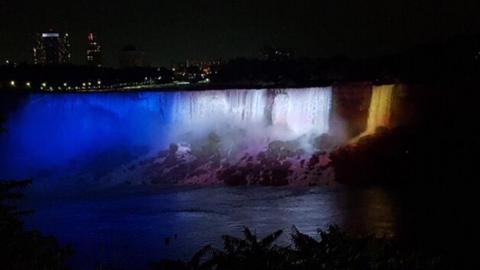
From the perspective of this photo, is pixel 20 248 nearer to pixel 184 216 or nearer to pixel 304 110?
pixel 184 216

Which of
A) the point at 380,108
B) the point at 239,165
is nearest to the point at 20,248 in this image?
the point at 239,165

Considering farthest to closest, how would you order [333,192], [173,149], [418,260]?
[173,149]
[333,192]
[418,260]

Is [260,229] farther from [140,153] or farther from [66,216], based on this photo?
[140,153]

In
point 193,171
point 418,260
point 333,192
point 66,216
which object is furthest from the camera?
point 193,171

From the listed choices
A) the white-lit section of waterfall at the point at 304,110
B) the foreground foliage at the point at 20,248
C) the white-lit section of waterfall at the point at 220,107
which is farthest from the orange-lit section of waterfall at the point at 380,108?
the foreground foliage at the point at 20,248

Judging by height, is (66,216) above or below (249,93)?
below

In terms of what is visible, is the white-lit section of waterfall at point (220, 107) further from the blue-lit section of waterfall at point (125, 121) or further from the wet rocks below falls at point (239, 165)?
the wet rocks below falls at point (239, 165)

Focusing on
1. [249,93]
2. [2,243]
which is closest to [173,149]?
[249,93]
